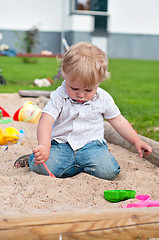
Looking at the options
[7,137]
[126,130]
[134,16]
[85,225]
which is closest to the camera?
[85,225]

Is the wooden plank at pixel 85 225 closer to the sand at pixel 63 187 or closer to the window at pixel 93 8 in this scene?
the sand at pixel 63 187

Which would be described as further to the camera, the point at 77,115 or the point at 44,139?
the point at 77,115

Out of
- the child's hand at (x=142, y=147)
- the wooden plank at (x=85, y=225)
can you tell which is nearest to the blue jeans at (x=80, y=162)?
the child's hand at (x=142, y=147)

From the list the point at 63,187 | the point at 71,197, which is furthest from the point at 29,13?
the point at 71,197

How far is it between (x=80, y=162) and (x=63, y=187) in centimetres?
40

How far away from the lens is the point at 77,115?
7.89ft

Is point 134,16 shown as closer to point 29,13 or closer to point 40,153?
point 29,13

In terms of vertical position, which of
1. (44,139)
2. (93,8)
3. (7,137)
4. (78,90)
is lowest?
(7,137)

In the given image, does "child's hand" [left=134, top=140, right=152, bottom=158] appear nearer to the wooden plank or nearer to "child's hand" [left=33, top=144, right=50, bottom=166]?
"child's hand" [left=33, top=144, right=50, bottom=166]

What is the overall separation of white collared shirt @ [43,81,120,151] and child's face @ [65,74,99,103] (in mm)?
100

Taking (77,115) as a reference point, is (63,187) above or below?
below

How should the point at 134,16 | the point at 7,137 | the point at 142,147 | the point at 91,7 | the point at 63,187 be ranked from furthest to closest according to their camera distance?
the point at 134,16
the point at 91,7
the point at 7,137
the point at 142,147
the point at 63,187

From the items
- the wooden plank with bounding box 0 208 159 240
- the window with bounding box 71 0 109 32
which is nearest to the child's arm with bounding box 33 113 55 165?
the wooden plank with bounding box 0 208 159 240

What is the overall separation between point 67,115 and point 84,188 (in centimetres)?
55
